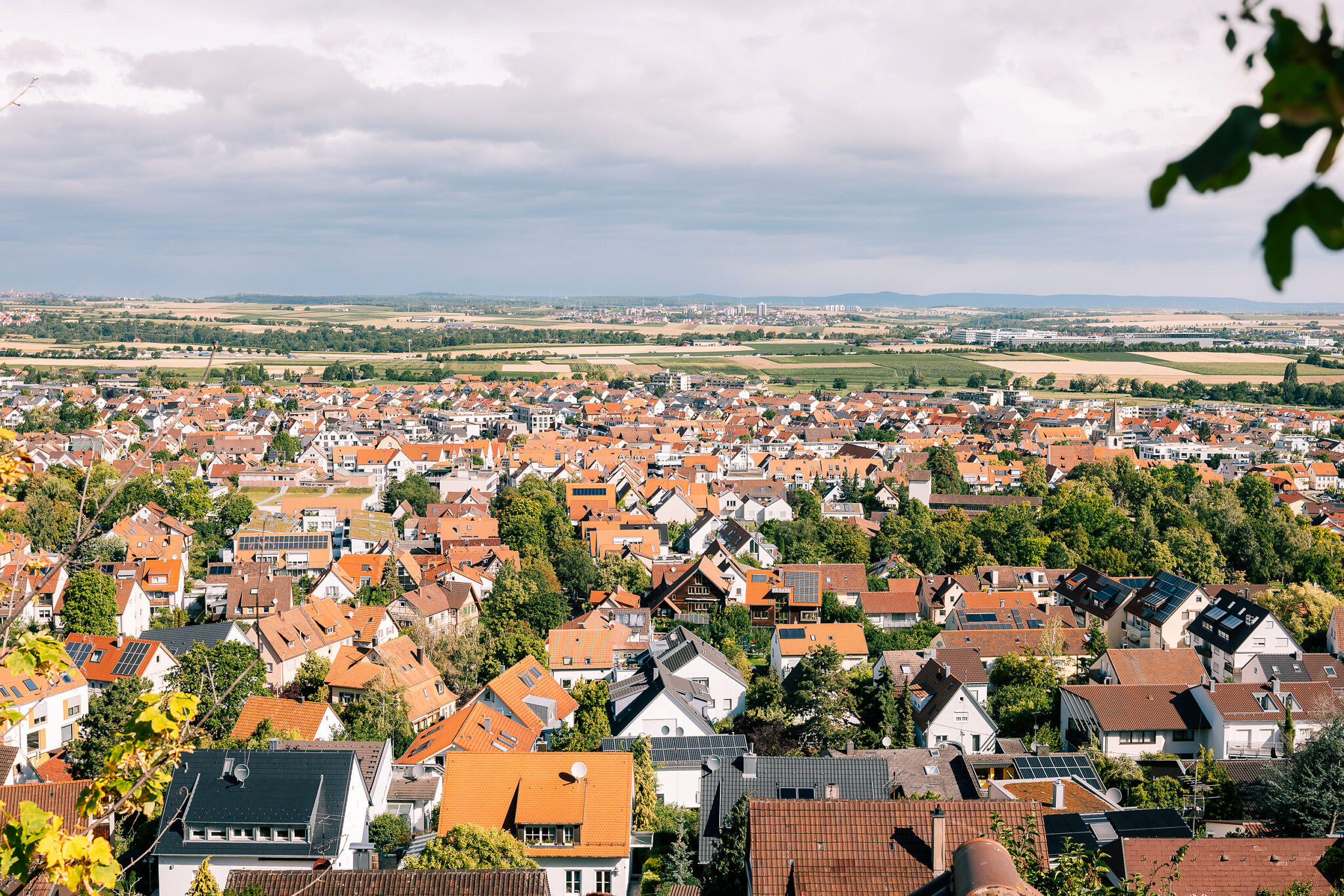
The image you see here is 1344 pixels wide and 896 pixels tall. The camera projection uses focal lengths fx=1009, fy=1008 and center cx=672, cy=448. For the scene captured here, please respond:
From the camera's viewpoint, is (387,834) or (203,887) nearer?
(203,887)

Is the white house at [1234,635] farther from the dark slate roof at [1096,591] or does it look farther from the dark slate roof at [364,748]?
the dark slate roof at [364,748]

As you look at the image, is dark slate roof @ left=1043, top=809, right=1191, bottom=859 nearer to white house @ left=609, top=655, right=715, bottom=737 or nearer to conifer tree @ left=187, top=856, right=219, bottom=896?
white house @ left=609, top=655, right=715, bottom=737

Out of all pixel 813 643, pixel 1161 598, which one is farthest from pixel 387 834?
pixel 1161 598

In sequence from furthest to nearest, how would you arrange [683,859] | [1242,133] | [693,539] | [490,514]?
[490,514] < [693,539] < [683,859] < [1242,133]

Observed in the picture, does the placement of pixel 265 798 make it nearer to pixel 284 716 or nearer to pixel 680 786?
pixel 284 716

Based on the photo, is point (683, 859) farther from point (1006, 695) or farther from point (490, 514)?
point (490, 514)

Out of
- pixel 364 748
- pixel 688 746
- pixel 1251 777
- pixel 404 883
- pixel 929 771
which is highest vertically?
pixel 404 883

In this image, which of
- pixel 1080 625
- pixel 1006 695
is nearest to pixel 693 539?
pixel 1080 625
